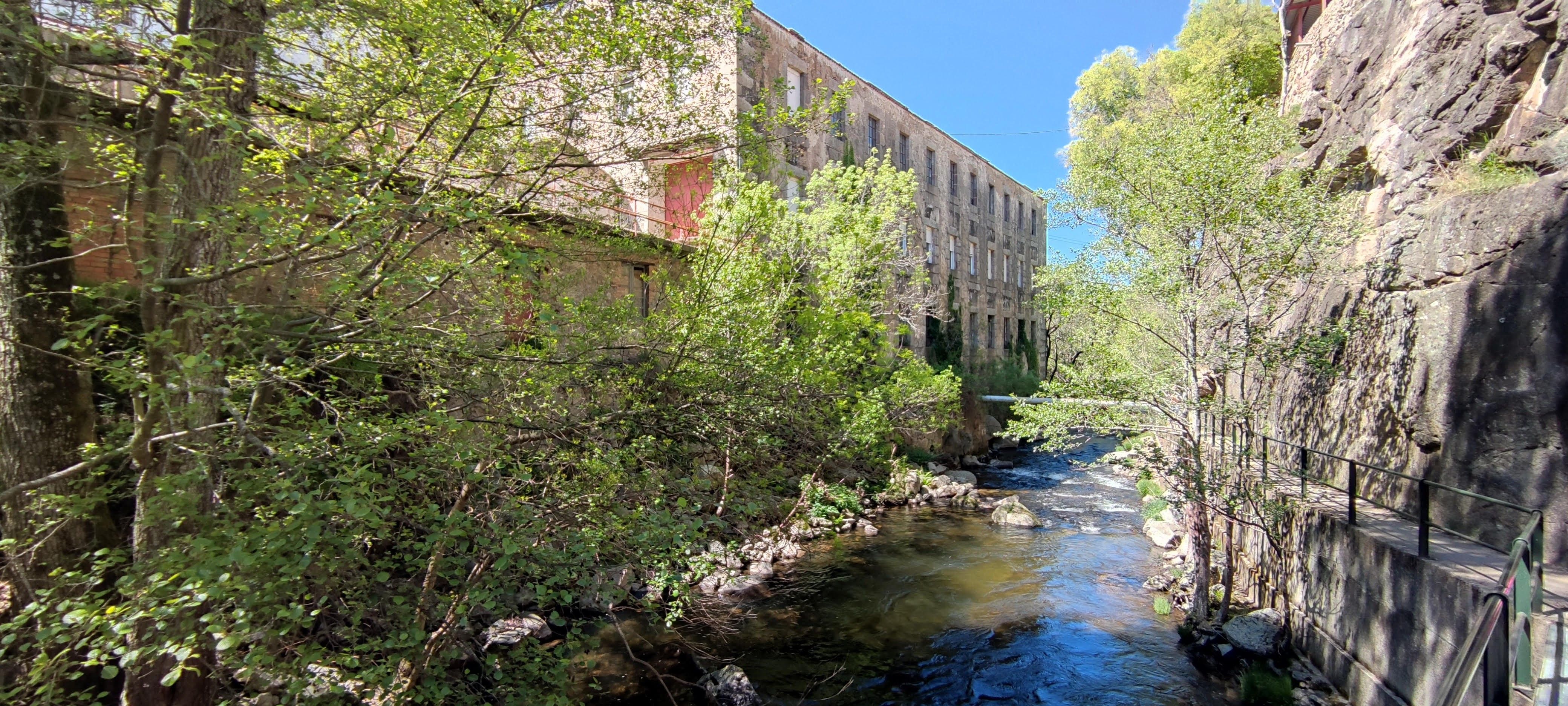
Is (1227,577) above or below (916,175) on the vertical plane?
below

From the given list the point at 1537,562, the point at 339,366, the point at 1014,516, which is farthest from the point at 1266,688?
the point at 339,366

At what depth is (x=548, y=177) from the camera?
5.03 m

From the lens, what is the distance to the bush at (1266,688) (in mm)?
6922

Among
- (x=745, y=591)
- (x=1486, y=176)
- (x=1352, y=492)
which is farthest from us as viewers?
(x=745, y=591)

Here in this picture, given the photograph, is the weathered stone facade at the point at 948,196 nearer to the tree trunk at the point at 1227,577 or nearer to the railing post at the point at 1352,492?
the tree trunk at the point at 1227,577

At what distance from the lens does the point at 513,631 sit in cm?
774

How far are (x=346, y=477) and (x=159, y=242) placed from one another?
1879 mm

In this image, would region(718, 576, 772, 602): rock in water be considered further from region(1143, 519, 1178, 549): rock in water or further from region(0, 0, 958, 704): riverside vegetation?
region(1143, 519, 1178, 549): rock in water

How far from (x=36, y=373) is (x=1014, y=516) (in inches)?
591

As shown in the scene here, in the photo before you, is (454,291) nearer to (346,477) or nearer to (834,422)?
(346,477)

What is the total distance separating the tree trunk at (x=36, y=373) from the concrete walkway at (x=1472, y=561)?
827cm

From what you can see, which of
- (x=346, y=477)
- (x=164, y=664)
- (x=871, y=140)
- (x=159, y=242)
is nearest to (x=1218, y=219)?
(x=346, y=477)

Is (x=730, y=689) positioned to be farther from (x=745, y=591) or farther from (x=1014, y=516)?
(x=1014, y=516)

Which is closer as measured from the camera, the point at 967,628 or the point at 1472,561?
the point at 1472,561
